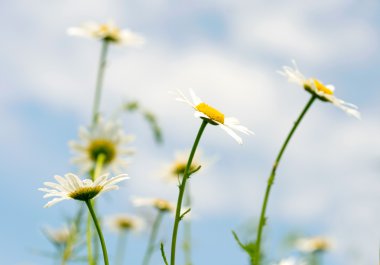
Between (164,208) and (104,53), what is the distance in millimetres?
1125

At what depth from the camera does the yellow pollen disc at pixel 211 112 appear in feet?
6.06

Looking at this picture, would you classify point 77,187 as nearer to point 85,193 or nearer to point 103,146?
point 85,193

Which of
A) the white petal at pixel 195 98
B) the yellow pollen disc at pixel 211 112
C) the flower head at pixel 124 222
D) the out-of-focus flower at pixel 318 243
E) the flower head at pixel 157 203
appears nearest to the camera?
the yellow pollen disc at pixel 211 112

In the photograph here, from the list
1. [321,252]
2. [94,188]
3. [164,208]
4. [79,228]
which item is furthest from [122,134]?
[321,252]

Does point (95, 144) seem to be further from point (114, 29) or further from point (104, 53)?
point (114, 29)

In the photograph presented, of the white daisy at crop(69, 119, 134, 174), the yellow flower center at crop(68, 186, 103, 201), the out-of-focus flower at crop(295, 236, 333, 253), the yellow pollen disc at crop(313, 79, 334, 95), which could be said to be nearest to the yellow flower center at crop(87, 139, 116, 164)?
the white daisy at crop(69, 119, 134, 174)

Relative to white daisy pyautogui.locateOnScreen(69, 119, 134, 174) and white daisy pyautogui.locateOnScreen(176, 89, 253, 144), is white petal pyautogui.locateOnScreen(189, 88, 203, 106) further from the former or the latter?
white daisy pyautogui.locateOnScreen(69, 119, 134, 174)

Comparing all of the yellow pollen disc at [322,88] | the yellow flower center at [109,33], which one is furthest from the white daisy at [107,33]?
the yellow pollen disc at [322,88]

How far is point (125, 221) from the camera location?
5750 millimetres

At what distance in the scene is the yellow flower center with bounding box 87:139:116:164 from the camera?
370 cm

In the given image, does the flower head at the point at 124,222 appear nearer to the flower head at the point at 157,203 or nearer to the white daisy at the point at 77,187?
the flower head at the point at 157,203

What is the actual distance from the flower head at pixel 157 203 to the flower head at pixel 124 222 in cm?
126

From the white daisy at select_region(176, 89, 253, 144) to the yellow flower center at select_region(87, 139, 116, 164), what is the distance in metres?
1.79

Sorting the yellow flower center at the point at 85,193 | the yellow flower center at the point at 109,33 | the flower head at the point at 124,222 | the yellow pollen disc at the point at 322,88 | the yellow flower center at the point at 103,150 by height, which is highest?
the yellow flower center at the point at 109,33
